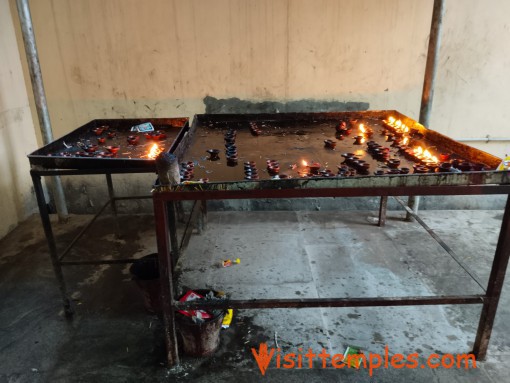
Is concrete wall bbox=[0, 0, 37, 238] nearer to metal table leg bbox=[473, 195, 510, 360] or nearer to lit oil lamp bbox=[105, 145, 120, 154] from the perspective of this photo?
lit oil lamp bbox=[105, 145, 120, 154]

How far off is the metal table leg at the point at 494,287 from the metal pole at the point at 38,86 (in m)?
4.09

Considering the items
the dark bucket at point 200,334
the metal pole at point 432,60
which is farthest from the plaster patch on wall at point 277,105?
the dark bucket at point 200,334

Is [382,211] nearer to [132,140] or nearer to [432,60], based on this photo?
[432,60]

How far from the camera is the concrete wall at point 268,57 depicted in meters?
3.86

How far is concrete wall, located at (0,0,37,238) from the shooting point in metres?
3.83

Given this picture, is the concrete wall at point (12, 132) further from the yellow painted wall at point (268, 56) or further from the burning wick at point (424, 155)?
the burning wick at point (424, 155)

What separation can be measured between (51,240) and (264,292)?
1.58 meters

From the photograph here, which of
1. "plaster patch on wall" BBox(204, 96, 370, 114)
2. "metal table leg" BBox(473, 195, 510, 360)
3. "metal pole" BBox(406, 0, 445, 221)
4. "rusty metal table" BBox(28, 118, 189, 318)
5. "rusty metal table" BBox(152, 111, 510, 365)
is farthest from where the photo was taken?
"plaster patch on wall" BBox(204, 96, 370, 114)

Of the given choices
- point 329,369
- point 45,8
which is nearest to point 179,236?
point 329,369

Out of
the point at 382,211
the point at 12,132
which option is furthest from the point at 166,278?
the point at 12,132

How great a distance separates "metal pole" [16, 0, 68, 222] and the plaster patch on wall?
1668 millimetres

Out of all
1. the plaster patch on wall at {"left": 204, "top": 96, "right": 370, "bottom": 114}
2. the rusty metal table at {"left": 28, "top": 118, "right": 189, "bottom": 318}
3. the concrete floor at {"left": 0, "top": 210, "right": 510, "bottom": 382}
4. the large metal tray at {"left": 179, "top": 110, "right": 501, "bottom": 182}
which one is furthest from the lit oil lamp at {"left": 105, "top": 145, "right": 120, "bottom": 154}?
the plaster patch on wall at {"left": 204, "top": 96, "right": 370, "bottom": 114}

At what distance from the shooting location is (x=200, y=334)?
2.26 metres

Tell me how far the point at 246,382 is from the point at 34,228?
3.09 meters
